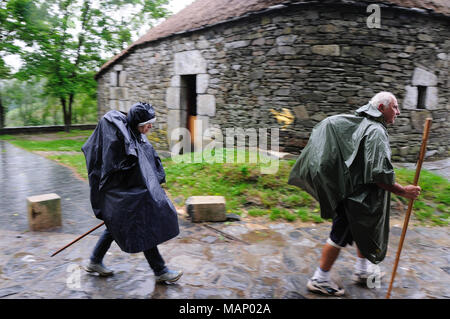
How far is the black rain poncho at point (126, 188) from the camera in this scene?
8.40ft

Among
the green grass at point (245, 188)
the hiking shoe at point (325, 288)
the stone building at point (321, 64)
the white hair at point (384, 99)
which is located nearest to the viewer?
the white hair at point (384, 99)

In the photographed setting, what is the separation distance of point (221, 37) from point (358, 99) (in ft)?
11.8

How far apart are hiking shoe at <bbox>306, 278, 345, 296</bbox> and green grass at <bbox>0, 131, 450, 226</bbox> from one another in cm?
186

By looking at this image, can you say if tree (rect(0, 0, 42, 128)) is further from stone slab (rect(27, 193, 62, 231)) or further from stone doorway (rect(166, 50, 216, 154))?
stone slab (rect(27, 193, 62, 231))

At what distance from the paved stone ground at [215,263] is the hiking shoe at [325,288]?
63 millimetres

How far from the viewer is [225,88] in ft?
26.6

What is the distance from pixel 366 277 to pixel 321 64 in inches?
190

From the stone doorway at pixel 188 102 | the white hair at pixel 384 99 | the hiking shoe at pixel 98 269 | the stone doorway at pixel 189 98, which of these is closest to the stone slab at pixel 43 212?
the hiking shoe at pixel 98 269

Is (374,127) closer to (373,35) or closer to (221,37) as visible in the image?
(373,35)

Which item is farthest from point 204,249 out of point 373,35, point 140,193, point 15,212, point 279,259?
point 373,35

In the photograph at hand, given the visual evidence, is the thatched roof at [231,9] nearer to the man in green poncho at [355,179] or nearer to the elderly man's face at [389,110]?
the elderly man's face at [389,110]

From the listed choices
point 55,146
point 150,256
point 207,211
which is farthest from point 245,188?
point 55,146

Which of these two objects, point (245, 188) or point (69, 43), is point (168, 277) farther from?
point (69, 43)

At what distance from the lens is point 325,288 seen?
283 centimetres
